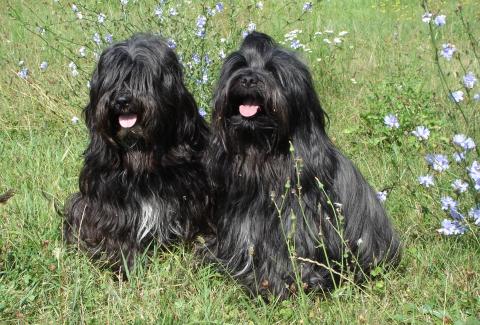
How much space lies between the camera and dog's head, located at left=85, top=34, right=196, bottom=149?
3.38m

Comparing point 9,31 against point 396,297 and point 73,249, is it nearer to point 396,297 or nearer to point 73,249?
point 73,249

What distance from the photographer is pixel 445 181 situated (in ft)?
13.5

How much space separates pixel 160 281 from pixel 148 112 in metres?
0.90

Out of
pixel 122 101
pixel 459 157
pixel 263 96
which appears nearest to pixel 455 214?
pixel 459 157

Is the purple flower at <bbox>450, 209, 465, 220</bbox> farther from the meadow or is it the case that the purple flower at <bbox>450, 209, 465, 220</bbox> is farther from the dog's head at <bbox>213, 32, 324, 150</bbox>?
the dog's head at <bbox>213, 32, 324, 150</bbox>

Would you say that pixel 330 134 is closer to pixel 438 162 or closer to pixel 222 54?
pixel 222 54

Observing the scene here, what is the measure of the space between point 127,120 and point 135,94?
148mm

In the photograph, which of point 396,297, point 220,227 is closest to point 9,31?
point 220,227

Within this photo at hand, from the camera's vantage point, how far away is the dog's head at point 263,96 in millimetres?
3014

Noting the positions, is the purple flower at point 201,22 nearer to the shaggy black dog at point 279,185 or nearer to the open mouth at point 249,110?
the shaggy black dog at point 279,185

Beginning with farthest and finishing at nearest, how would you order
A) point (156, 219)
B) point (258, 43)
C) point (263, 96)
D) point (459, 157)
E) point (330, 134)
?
1. point (330, 134)
2. point (156, 219)
3. point (258, 43)
4. point (263, 96)
5. point (459, 157)

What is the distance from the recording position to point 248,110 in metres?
3.08

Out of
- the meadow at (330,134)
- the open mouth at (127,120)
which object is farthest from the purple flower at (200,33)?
the open mouth at (127,120)

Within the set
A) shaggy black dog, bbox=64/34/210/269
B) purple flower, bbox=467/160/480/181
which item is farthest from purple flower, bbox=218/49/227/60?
purple flower, bbox=467/160/480/181
